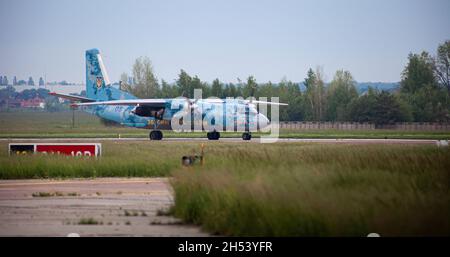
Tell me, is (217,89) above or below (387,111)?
above

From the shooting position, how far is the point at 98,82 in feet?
223

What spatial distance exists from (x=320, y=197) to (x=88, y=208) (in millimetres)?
8214

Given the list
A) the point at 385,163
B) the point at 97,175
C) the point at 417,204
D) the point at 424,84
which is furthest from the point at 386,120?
the point at 417,204

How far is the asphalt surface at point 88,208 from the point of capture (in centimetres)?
1778

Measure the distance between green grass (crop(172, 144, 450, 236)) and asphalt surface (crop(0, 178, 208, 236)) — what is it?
855mm

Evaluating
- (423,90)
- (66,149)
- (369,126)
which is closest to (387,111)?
(369,126)

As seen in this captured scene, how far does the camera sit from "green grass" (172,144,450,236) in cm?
1435

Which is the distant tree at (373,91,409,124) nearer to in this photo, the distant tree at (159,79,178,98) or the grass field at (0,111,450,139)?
the grass field at (0,111,450,139)

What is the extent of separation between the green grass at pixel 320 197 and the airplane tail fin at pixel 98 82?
46.8m

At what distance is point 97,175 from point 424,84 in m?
88.8

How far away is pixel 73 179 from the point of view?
30.5m

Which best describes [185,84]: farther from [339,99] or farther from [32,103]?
[32,103]

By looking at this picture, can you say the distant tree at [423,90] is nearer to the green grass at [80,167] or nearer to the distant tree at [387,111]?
the distant tree at [387,111]
